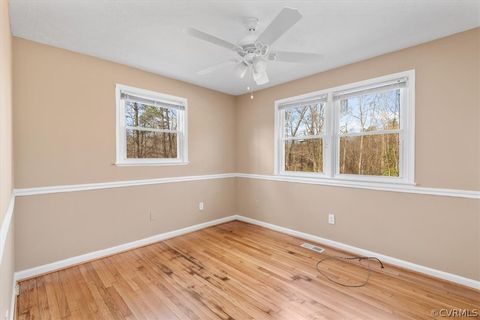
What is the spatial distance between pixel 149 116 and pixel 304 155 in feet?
7.84

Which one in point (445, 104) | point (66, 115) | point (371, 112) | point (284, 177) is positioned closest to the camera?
point (445, 104)

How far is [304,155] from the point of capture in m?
3.49

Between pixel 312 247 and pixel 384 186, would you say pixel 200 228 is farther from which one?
pixel 384 186

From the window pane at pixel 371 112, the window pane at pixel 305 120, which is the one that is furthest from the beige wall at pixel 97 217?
the window pane at pixel 371 112

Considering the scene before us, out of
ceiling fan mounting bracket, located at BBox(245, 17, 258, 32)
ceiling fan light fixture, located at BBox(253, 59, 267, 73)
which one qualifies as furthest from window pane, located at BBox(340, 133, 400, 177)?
ceiling fan mounting bracket, located at BBox(245, 17, 258, 32)

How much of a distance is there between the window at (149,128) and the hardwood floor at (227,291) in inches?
51.9

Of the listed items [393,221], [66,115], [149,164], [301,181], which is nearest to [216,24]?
[66,115]

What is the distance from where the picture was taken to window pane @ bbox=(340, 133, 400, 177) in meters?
Answer: 2.65

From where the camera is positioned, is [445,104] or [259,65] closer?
[259,65]

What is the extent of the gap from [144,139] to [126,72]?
898mm

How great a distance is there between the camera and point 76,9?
1831 mm

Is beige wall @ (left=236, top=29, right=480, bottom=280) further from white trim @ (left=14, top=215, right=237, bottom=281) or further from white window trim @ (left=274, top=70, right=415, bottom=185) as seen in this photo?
white trim @ (left=14, top=215, right=237, bottom=281)

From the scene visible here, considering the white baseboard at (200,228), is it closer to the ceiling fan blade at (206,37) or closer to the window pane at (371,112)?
the window pane at (371,112)

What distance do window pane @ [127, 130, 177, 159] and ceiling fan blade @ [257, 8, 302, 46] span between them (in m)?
2.17
